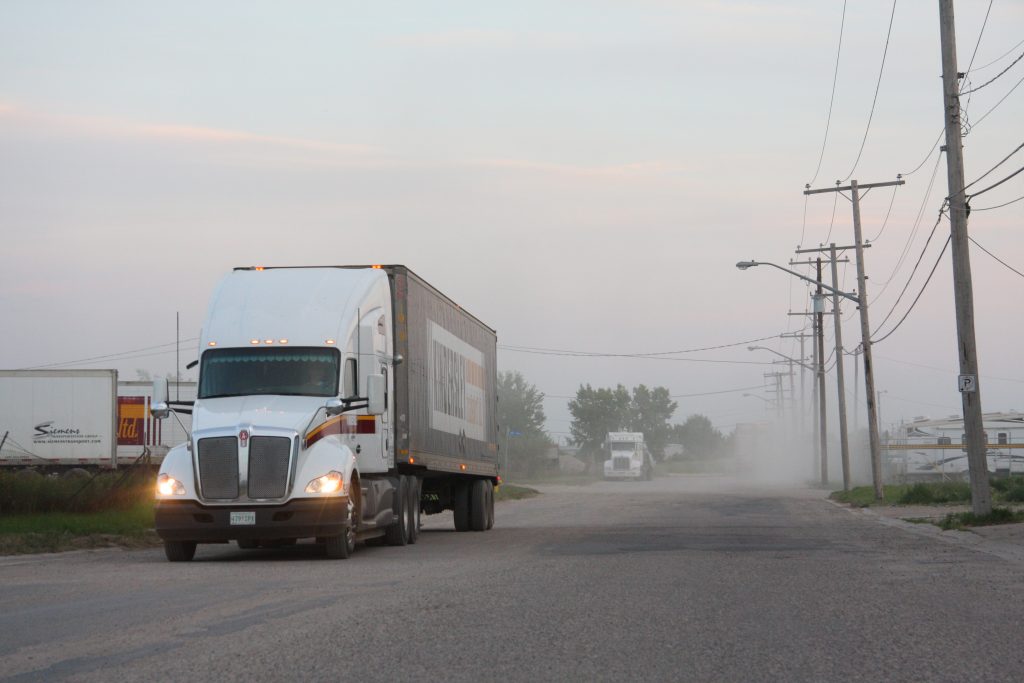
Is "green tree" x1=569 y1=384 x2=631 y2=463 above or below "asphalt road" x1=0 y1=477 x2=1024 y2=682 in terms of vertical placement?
above

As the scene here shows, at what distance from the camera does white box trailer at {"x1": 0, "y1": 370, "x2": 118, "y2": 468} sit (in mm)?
43688

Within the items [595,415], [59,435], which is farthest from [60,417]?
[595,415]

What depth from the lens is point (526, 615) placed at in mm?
9945

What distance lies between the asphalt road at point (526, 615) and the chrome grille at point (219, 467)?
94 cm

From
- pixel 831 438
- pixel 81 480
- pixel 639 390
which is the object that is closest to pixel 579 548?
pixel 81 480

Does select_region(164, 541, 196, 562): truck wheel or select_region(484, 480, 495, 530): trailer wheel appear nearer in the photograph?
select_region(164, 541, 196, 562): truck wheel

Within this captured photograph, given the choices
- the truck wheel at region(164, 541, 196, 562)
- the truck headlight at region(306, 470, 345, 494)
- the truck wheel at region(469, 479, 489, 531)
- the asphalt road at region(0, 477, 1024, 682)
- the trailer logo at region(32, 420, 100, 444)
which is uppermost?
the trailer logo at region(32, 420, 100, 444)

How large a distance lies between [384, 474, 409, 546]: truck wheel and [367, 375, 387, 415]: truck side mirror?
95.4 inches

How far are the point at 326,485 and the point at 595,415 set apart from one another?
12655 cm

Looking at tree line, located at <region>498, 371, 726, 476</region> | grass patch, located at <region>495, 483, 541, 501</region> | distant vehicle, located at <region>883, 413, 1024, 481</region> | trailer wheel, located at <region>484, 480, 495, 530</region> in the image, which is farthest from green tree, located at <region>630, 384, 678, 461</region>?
trailer wheel, located at <region>484, 480, 495, 530</region>

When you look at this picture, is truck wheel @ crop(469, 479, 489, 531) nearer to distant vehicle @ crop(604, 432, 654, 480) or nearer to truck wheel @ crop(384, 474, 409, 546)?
truck wheel @ crop(384, 474, 409, 546)

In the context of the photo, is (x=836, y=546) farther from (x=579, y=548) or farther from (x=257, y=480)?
(x=257, y=480)

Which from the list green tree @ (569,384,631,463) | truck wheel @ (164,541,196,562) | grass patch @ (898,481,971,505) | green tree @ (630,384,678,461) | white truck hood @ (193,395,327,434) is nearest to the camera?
white truck hood @ (193,395,327,434)

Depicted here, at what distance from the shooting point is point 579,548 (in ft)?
58.6
